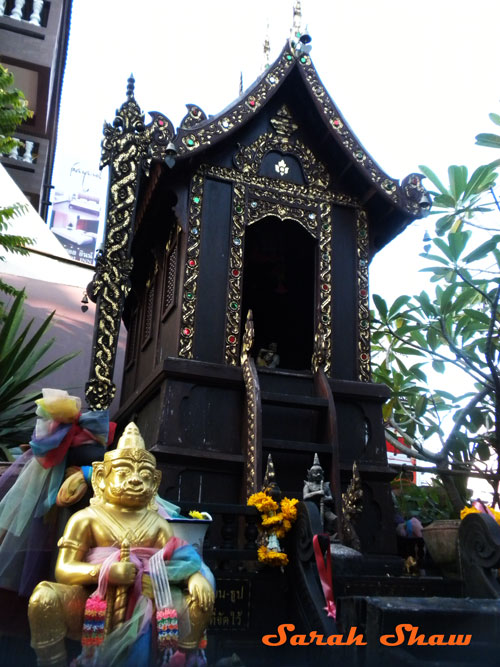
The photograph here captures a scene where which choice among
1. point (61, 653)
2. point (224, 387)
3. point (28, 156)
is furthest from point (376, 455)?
point (28, 156)

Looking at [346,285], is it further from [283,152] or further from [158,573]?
[158,573]

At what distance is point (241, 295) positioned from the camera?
7.89 m

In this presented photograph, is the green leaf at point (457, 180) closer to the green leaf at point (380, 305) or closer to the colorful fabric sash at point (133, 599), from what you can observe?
the green leaf at point (380, 305)

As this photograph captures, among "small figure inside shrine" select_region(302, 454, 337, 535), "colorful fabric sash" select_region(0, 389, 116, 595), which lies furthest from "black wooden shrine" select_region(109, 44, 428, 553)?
"colorful fabric sash" select_region(0, 389, 116, 595)

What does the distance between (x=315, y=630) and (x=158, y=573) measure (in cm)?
149

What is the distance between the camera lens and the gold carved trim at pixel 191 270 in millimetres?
7371

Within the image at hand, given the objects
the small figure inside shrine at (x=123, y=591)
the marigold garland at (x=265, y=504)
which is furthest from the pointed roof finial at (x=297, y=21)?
the small figure inside shrine at (x=123, y=591)

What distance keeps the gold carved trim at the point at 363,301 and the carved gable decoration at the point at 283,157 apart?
0.73 metres

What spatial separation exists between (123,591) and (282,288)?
7.88 meters

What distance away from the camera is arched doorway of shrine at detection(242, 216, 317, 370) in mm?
10532

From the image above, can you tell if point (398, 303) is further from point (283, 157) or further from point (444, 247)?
point (283, 157)

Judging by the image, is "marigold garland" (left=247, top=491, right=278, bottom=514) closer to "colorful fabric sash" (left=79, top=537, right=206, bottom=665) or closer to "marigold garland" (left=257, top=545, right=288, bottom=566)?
"marigold garland" (left=257, top=545, right=288, bottom=566)

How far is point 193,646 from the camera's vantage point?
3.43m

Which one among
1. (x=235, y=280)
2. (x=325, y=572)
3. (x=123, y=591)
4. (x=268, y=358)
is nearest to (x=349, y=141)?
(x=235, y=280)
